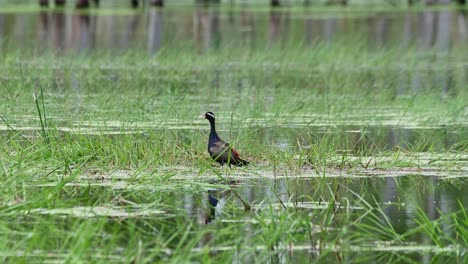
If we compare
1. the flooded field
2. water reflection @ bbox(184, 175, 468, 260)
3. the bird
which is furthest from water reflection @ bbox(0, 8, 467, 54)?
water reflection @ bbox(184, 175, 468, 260)

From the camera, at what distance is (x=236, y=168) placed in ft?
32.0

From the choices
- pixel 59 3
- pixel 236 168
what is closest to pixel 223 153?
pixel 236 168

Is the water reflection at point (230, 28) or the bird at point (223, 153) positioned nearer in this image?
the bird at point (223, 153)

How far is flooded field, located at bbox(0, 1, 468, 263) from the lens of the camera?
6781mm

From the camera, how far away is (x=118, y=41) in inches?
1169

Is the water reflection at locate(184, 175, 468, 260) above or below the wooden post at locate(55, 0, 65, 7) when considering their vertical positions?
above

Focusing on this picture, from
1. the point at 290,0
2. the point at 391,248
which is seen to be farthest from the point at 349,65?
the point at 290,0

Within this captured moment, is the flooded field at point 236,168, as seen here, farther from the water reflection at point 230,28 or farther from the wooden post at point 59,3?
the wooden post at point 59,3

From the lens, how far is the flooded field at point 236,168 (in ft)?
22.2

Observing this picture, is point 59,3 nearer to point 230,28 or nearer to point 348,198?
point 230,28

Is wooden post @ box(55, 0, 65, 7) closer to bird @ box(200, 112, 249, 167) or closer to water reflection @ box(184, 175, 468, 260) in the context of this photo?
bird @ box(200, 112, 249, 167)

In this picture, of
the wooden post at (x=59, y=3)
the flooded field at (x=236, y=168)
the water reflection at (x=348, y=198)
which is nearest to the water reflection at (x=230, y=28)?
the wooden post at (x=59, y=3)

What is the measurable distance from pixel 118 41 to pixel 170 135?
745 inches

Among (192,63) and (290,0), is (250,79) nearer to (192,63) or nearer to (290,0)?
(192,63)
